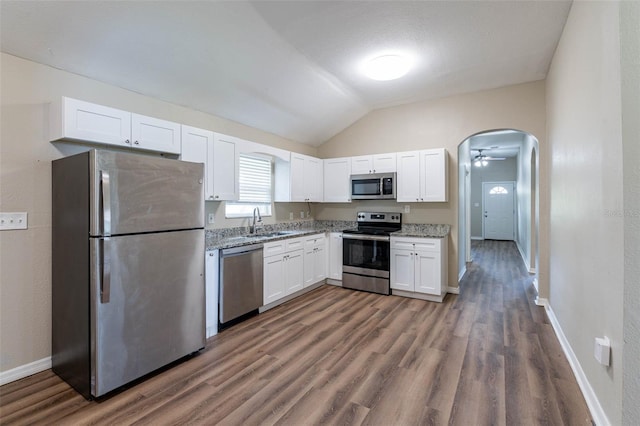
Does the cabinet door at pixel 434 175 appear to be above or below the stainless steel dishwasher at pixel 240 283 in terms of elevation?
above

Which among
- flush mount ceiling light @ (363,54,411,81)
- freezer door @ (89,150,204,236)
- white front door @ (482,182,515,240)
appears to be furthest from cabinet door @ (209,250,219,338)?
white front door @ (482,182,515,240)

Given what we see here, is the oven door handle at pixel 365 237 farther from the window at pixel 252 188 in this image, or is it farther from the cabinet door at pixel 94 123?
the cabinet door at pixel 94 123

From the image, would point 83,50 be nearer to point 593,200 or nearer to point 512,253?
point 593,200

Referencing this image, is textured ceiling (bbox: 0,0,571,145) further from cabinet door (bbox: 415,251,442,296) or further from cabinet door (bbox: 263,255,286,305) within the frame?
cabinet door (bbox: 415,251,442,296)

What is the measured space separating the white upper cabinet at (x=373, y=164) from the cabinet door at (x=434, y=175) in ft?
1.51

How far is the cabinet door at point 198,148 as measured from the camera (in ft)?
10.2

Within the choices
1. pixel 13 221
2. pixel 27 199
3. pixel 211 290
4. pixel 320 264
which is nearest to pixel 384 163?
pixel 320 264

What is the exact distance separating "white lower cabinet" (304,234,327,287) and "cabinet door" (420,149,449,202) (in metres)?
1.70

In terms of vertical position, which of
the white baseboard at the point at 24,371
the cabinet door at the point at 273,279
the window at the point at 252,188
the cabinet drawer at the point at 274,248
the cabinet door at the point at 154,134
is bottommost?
the white baseboard at the point at 24,371

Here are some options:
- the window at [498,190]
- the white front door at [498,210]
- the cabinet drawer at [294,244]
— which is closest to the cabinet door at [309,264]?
the cabinet drawer at [294,244]

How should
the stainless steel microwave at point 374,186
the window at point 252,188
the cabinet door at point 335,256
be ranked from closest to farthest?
1. the window at point 252,188
2. the stainless steel microwave at point 374,186
3. the cabinet door at point 335,256

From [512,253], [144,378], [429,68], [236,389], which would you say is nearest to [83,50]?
[144,378]

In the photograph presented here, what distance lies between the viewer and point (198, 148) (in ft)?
10.6

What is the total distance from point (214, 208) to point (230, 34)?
196 centimetres
